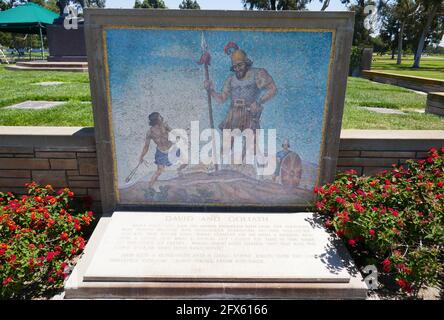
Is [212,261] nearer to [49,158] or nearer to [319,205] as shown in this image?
[319,205]

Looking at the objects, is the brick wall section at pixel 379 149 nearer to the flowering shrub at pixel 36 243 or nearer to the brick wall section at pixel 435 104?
the flowering shrub at pixel 36 243

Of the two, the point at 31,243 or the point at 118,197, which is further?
the point at 118,197

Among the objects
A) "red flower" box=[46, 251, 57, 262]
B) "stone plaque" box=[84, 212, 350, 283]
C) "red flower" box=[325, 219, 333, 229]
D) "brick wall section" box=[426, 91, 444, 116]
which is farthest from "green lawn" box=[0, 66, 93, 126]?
"brick wall section" box=[426, 91, 444, 116]

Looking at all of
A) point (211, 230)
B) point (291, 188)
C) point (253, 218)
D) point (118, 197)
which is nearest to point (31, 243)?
point (118, 197)

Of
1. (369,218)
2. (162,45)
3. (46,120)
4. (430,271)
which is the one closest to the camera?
(430,271)

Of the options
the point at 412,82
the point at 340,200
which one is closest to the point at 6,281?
the point at 340,200

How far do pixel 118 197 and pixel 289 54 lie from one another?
2966mm

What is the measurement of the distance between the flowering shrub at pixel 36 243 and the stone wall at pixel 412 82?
15.6 m

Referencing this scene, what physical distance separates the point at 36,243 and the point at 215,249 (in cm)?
199

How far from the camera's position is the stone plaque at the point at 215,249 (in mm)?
3295

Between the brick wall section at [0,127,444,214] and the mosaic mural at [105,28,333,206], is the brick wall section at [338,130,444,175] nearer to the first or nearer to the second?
the brick wall section at [0,127,444,214]

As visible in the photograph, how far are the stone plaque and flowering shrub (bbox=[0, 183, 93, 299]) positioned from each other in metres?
0.40

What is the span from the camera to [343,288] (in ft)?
10.6

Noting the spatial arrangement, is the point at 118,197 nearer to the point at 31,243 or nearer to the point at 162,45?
the point at 31,243
